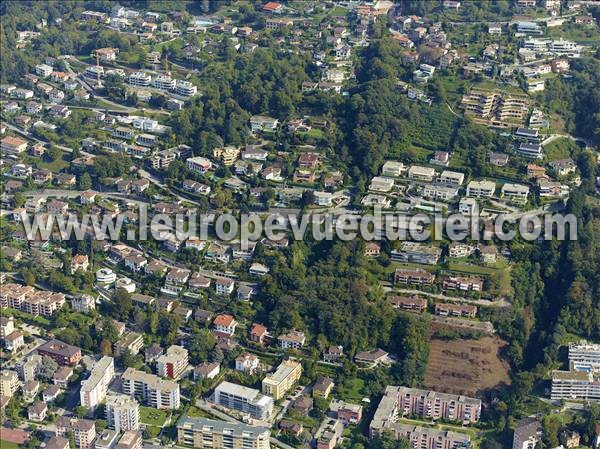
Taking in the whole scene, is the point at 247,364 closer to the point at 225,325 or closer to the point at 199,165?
the point at 225,325

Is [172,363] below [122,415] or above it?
above

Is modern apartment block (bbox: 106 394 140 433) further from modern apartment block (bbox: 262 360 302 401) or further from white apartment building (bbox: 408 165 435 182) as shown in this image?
white apartment building (bbox: 408 165 435 182)

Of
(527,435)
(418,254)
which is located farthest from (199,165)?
(527,435)

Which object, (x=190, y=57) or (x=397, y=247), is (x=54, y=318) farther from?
(x=190, y=57)

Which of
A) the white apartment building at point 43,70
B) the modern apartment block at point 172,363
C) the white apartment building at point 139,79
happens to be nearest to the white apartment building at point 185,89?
the white apartment building at point 139,79

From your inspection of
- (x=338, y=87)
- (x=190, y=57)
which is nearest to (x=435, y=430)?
(x=338, y=87)

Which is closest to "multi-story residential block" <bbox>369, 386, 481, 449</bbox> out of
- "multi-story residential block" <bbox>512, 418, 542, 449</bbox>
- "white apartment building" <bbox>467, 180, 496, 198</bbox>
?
"multi-story residential block" <bbox>512, 418, 542, 449</bbox>

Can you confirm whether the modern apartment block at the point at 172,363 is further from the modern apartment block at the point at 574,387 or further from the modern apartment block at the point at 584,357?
the modern apartment block at the point at 584,357
